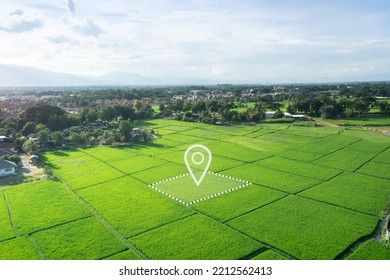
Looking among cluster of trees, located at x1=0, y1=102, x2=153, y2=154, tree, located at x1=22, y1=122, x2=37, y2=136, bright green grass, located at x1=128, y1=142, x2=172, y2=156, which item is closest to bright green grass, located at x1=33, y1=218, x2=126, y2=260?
bright green grass, located at x1=128, y1=142, x2=172, y2=156

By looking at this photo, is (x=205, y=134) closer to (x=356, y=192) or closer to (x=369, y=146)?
(x=369, y=146)

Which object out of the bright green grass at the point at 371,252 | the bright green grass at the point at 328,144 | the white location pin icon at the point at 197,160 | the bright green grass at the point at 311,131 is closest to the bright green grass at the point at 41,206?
the white location pin icon at the point at 197,160

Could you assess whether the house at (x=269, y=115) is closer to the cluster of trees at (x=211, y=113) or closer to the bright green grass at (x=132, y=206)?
the cluster of trees at (x=211, y=113)

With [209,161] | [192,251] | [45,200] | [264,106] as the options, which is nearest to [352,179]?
[209,161]

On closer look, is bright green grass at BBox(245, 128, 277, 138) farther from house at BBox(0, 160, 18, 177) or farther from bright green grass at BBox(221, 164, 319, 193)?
house at BBox(0, 160, 18, 177)

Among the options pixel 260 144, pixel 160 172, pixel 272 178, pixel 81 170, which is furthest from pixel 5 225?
pixel 260 144

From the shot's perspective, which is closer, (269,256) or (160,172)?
(269,256)
